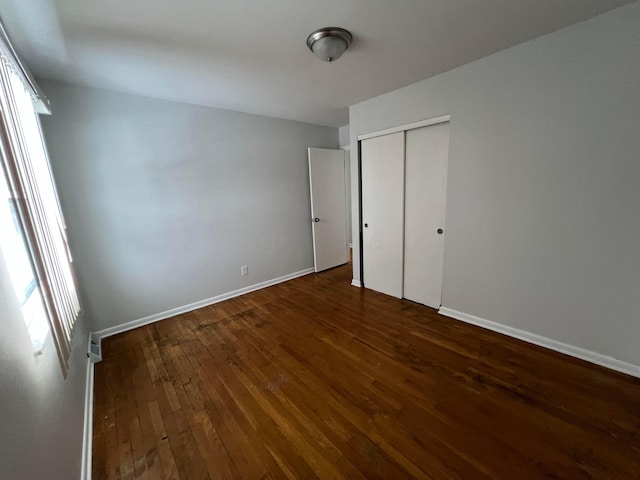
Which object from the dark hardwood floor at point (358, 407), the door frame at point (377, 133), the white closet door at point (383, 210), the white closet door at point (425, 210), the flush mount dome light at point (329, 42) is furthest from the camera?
the white closet door at point (383, 210)

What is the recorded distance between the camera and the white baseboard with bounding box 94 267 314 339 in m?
2.59

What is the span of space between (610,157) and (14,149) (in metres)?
3.42

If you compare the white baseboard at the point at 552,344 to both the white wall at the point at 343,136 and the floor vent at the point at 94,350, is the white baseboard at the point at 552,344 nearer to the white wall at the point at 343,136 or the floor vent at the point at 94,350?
the white wall at the point at 343,136

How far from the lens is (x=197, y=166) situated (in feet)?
9.67

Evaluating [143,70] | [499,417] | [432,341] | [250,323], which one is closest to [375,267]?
[432,341]

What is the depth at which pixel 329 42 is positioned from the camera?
5.54ft

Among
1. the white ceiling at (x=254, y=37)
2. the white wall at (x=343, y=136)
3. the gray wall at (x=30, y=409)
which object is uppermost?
the white ceiling at (x=254, y=37)

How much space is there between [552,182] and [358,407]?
7.12 ft

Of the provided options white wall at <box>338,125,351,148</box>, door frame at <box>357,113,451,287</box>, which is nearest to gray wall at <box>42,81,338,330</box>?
white wall at <box>338,125,351,148</box>

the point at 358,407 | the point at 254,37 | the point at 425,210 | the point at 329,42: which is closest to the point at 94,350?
the point at 358,407

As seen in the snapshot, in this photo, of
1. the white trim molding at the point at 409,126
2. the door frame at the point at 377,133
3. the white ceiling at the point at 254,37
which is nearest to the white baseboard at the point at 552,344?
the door frame at the point at 377,133

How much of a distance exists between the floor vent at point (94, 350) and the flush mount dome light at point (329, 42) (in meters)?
3.03

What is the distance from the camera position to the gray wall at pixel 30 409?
737 millimetres

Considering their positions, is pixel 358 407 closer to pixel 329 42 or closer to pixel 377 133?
pixel 329 42
